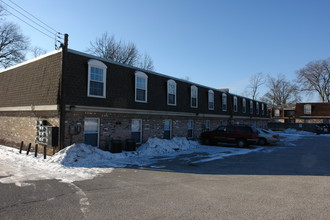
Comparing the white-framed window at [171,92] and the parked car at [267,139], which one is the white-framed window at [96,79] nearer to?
the white-framed window at [171,92]

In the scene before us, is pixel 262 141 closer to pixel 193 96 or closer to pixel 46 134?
pixel 193 96

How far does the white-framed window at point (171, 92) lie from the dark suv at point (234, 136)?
4.42 meters

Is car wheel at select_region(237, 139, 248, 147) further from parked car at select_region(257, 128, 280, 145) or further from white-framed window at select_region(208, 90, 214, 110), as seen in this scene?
white-framed window at select_region(208, 90, 214, 110)

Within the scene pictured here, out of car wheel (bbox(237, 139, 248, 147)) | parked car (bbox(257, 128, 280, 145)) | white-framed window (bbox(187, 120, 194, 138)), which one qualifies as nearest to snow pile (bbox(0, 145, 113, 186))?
car wheel (bbox(237, 139, 248, 147))

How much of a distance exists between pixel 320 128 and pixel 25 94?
46.7 m

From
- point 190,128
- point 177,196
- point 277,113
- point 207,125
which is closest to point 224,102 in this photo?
point 207,125

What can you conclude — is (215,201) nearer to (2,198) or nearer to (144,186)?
(144,186)

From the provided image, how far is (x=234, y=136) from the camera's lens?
18.9 metres

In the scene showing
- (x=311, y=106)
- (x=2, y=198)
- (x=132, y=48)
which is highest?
(x=132, y=48)

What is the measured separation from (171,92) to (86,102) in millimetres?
8335

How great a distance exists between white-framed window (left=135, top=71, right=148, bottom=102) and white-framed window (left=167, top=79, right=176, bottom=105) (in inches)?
108

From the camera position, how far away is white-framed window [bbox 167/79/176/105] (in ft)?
61.0

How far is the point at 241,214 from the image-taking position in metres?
4.98

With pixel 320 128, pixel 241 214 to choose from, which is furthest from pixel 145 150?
pixel 320 128
